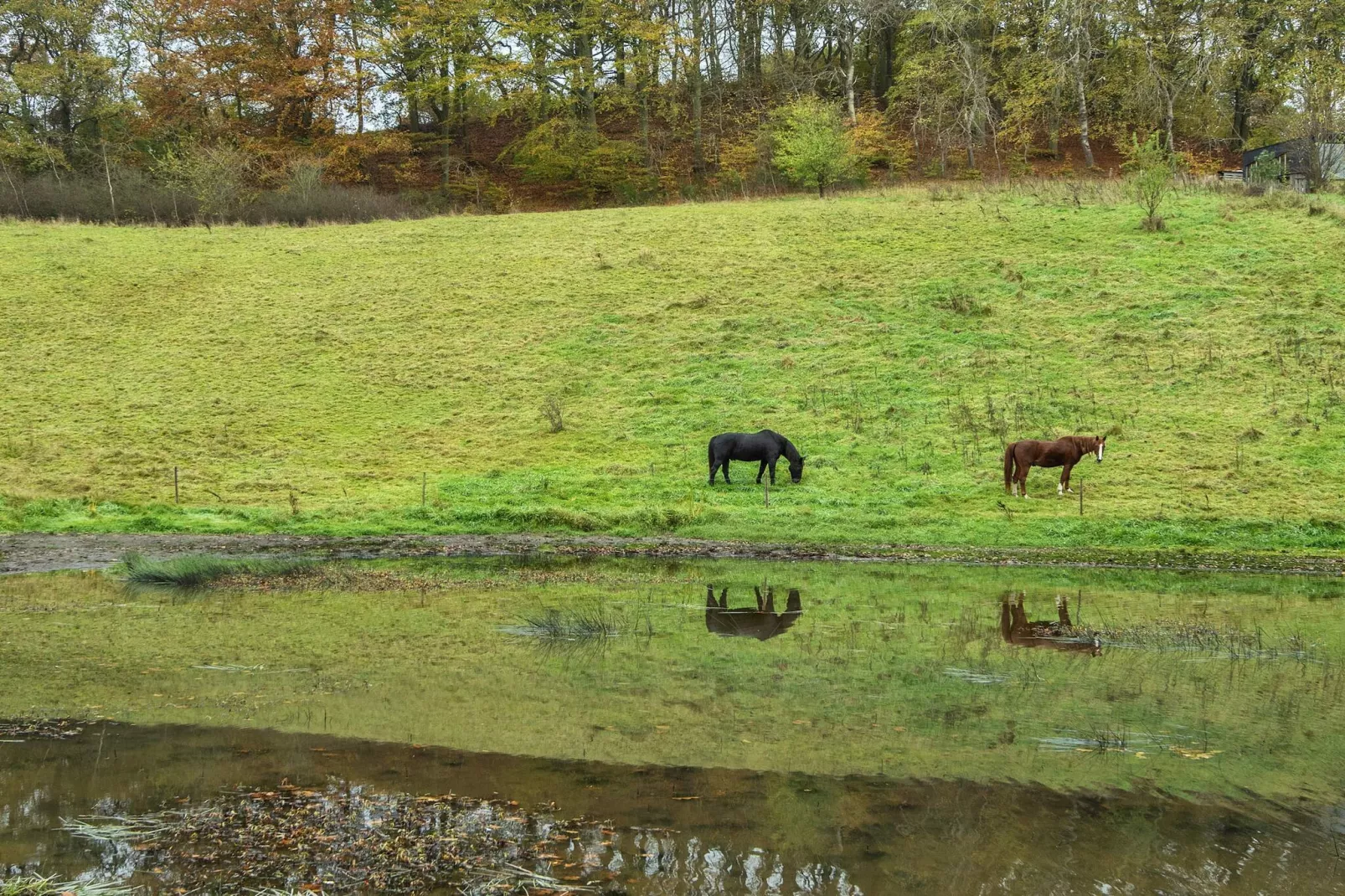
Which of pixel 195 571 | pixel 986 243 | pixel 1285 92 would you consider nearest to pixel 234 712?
pixel 195 571

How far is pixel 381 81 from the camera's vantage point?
200 ft

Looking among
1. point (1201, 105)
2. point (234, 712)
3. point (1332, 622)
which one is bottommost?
point (1332, 622)

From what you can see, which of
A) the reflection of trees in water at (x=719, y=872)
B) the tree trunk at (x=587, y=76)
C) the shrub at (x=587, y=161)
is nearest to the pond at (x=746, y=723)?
the reflection of trees in water at (x=719, y=872)

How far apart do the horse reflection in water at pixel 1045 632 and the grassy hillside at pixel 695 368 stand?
595 centimetres

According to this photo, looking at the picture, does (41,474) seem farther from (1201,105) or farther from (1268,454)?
(1201,105)

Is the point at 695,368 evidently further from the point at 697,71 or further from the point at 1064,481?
the point at 697,71

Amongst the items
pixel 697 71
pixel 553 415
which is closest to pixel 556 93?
pixel 697 71

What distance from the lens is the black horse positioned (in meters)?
24.5

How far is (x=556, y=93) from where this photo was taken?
61281mm

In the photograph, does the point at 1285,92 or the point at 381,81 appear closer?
the point at 1285,92

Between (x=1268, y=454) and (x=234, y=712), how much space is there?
23403 mm

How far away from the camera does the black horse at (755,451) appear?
80.5ft

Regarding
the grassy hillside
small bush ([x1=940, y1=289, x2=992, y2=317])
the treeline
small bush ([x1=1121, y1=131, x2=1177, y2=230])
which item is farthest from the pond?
the treeline

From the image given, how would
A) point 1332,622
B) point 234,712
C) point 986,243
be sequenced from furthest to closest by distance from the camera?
1. point 986,243
2. point 1332,622
3. point 234,712
